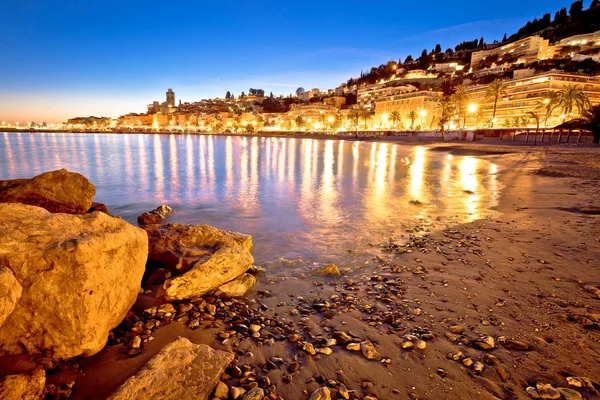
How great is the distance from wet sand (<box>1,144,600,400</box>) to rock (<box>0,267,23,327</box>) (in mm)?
982

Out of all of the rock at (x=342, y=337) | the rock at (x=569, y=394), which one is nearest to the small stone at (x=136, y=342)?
the rock at (x=342, y=337)

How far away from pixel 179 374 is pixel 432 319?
3.46 metres

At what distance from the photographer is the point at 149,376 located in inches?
135

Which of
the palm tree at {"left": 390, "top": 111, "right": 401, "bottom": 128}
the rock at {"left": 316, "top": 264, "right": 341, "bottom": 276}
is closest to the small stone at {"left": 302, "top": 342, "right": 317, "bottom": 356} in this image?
the rock at {"left": 316, "top": 264, "right": 341, "bottom": 276}

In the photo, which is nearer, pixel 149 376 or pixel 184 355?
pixel 149 376

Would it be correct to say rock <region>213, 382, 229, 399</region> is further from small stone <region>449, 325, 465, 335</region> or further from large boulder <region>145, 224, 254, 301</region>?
small stone <region>449, 325, 465, 335</region>

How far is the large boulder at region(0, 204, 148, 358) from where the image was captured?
364 centimetres

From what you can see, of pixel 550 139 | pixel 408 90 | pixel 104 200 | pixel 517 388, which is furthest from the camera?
pixel 408 90

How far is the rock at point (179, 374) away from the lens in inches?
130

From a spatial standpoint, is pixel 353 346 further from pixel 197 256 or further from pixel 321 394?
pixel 197 256

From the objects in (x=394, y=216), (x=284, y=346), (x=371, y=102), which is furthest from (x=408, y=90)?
(x=284, y=346)

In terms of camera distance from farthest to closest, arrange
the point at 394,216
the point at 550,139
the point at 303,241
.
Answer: the point at 550,139
the point at 394,216
the point at 303,241

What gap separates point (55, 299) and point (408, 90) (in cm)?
14583

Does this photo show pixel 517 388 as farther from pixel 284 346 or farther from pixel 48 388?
pixel 48 388
